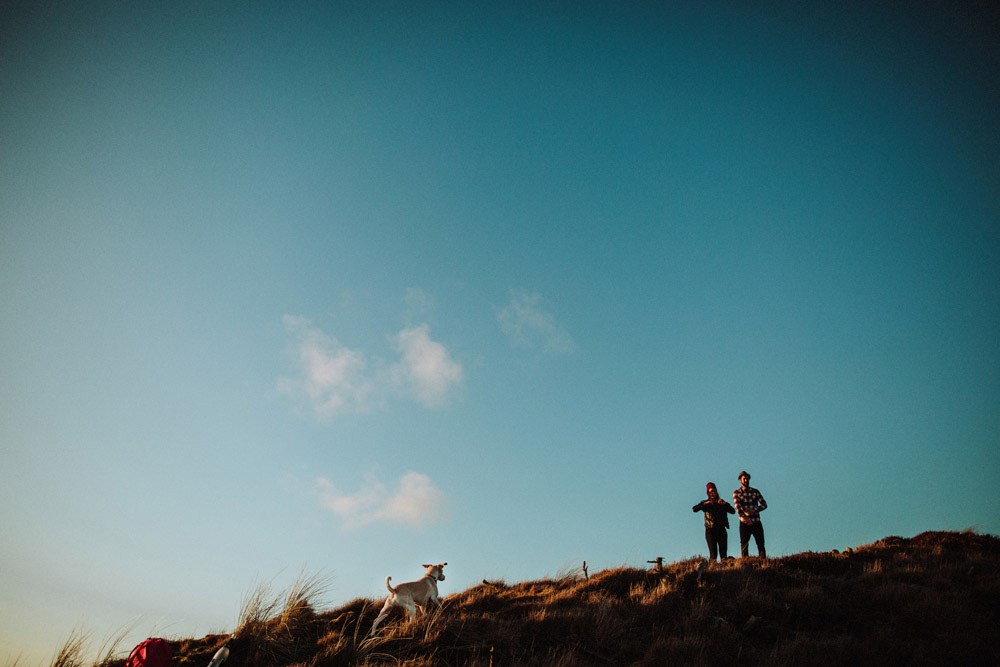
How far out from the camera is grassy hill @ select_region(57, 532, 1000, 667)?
582 cm

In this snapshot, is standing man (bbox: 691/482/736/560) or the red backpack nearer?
the red backpack

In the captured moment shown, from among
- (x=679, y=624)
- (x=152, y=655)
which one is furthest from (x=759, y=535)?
(x=152, y=655)

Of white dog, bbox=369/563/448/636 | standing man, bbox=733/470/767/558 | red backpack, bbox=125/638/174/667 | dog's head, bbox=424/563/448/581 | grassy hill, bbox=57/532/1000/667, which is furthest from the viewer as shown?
standing man, bbox=733/470/767/558

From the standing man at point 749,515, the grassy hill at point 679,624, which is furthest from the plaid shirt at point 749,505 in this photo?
the grassy hill at point 679,624

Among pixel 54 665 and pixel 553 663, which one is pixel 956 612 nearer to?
pixel 553 663

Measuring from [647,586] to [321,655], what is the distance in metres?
6.40

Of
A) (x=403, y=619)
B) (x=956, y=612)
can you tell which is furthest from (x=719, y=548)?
(x=403, y=619)

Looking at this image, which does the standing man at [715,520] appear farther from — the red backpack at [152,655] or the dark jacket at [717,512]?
the red backpack at [152,655]

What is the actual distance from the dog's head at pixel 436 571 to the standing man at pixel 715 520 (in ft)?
24.2

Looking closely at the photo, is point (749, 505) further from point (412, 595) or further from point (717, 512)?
point (412, 595)

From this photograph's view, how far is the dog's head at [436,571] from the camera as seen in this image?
7656 mm

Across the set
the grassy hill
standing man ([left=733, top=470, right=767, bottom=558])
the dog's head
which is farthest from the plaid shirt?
the dog's head

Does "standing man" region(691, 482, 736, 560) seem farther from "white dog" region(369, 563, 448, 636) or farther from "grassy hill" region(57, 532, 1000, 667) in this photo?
"white dog" region(369, 563, 448, 636)

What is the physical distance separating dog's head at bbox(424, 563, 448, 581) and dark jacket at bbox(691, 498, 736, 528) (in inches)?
294
